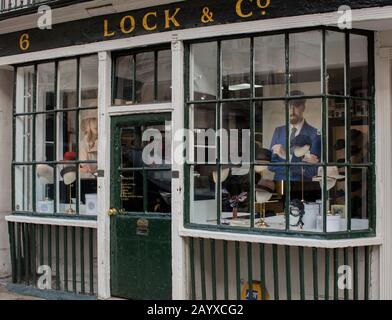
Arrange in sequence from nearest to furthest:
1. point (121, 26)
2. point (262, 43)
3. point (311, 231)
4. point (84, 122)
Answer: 1. point (311, 231)
2. point (262, 43)
3. point (121, 26)
4. point (84, 122)

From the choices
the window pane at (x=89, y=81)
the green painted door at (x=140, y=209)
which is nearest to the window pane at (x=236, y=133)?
the green painted door at (x=140, y=209)

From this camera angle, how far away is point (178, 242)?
6184 millimetres

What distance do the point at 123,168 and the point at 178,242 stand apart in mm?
1217

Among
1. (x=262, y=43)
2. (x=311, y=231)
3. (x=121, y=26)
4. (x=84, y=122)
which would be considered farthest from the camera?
(x=84, y=122)

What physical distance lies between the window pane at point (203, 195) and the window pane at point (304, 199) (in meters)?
0.93

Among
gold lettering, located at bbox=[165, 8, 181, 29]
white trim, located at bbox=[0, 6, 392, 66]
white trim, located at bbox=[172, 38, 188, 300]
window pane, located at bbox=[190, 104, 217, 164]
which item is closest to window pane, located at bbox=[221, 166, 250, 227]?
window pane, located at bbox=[190, 104, 217, 164]

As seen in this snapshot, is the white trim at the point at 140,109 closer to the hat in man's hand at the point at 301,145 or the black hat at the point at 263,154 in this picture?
the black hat at the point at 263,154

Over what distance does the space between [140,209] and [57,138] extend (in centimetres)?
169

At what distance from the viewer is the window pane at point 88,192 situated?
22.9ft

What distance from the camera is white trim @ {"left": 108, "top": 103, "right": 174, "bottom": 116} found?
6.34m

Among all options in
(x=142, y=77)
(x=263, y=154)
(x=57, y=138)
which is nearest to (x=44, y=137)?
(x=57, y=138)

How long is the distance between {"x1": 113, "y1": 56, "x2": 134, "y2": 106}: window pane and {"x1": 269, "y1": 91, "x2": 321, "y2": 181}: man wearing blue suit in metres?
1.99

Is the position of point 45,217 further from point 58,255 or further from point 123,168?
point 123,168

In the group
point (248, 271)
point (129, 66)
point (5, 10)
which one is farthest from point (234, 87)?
point (5, 10)
